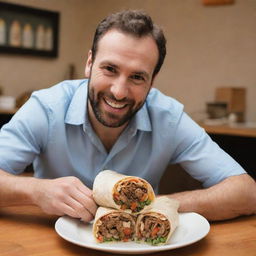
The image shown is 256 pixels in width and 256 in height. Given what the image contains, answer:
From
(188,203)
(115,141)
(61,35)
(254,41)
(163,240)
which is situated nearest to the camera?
(163,240)

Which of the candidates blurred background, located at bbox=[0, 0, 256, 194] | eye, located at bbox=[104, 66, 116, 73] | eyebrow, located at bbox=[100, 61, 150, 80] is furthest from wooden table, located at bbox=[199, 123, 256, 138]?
eye, located at bbox=[104, 66, 116, 73]

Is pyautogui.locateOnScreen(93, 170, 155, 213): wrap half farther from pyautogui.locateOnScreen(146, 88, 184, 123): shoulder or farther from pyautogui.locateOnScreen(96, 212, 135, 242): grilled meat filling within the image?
pyautogui.locateOnScreen(146, 88, 184, 123): shoulder

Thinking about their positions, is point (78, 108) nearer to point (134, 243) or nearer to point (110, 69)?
point (110, 69)

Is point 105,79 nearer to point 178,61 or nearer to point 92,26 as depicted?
point 178,61

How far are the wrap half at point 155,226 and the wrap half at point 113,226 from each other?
0.08ft

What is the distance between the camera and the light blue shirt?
1.62 meters

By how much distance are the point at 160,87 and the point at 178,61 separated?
33 cm

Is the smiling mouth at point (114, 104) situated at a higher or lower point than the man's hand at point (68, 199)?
higher

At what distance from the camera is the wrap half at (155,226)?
117 cm

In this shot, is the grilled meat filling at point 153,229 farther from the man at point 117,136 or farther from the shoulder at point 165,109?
the shoulder at point 165,109

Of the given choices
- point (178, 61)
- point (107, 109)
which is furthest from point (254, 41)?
point (107, 109)

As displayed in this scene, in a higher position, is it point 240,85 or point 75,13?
point 75,13

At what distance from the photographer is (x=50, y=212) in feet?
4.31

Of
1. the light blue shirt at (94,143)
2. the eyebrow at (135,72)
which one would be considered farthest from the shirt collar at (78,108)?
the eyebrow at (135,72)
